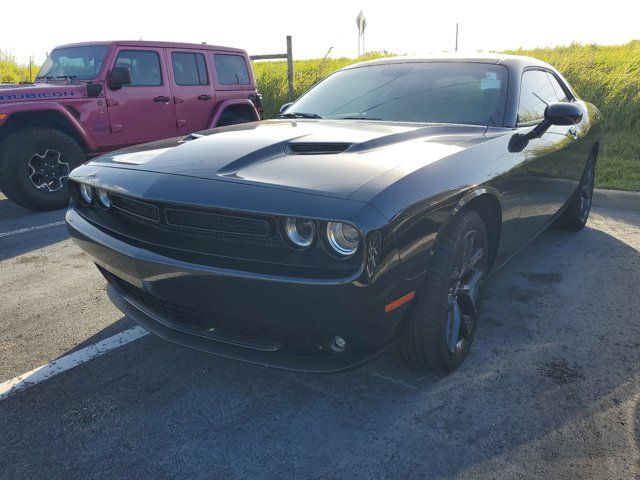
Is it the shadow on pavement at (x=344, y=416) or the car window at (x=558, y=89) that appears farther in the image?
the car window at (x=558, y=89)

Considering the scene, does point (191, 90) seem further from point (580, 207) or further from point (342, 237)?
point (342, 237)

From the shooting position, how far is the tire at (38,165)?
572 centimetres

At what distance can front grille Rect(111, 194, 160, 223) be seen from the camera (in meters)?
2.23

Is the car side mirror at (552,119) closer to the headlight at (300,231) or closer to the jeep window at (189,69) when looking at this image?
the headlight at (300,231)

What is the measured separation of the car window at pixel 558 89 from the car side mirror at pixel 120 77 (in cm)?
457

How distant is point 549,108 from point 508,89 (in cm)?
27

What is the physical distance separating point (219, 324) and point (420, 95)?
1.99m

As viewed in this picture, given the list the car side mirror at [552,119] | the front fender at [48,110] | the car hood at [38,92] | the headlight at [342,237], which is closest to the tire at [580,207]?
the car side mirror at [552,119]

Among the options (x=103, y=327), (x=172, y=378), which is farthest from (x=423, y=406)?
(x=103, y=327)

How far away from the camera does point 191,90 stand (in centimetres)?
731

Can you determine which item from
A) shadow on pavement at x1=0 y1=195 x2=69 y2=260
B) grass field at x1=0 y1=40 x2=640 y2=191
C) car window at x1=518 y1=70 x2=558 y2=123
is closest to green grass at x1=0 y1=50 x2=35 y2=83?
grass field at x1=0 y1=40 x2=640 y2=191

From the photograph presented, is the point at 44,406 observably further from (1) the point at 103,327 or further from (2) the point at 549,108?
(2) the point at 549,108

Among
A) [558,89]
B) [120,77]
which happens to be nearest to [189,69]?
[120,77]

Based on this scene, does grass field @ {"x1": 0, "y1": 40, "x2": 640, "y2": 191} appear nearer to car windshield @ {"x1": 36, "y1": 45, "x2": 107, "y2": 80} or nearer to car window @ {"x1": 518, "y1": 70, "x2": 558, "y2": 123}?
car window @ {"x1": 518, "y1": 70, "x2": 558, "y2": 123}
